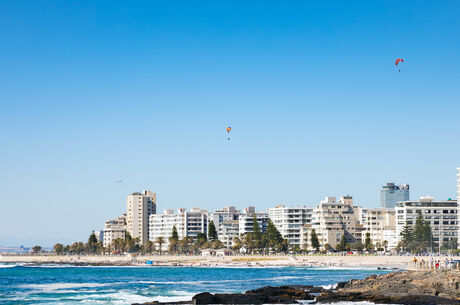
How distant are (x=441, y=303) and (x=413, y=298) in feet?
9.38

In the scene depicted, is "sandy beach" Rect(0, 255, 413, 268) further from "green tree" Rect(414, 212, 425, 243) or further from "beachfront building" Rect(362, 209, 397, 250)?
"beachfront building" Rect(362, 209, 397, 250)

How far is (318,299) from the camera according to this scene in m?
50.3

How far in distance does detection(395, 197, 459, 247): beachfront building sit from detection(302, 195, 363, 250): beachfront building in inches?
477

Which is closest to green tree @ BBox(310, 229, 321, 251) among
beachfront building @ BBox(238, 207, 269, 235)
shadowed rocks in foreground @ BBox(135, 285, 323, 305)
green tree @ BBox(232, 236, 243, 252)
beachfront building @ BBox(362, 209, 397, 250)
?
beachfront building @ BBox(362, 209, 397, 250)

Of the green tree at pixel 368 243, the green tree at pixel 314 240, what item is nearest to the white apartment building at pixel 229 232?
the green tree at pixel 314 240

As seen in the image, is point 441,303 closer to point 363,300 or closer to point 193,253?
point 363,300

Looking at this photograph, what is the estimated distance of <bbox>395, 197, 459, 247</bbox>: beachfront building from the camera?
150 metres

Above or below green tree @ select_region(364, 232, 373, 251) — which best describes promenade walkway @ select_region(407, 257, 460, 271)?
above

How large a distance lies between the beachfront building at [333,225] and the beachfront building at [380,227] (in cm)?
288

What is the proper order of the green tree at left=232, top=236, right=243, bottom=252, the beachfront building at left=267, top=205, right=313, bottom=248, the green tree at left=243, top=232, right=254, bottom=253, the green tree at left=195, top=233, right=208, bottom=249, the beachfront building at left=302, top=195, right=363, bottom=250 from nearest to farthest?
the beachfront building at left=302, top=195, right=363, bottom=250
the green tree at left=243, top=232, right=254, bottom=253
the beachfront building at left=267, top=205, right=313, bottom=248
the green tree at left=232, top=236, right=243, bottom=252
the green tree at left=195, top=233, right=208, bottom=249

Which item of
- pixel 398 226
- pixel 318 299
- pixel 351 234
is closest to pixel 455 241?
pixel 398 226

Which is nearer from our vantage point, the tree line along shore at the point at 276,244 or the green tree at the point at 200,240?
the tree line along shore at the point at 276,244

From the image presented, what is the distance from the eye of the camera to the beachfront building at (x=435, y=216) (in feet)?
494

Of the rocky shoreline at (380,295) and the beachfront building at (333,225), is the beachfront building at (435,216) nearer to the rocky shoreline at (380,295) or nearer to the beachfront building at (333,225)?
the beachfront building at (333,225)
